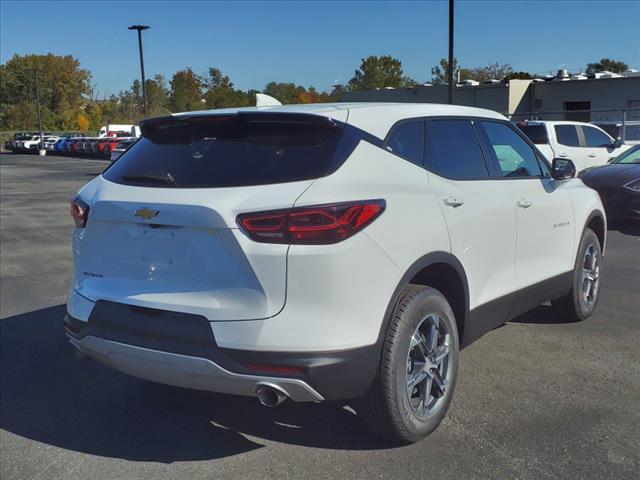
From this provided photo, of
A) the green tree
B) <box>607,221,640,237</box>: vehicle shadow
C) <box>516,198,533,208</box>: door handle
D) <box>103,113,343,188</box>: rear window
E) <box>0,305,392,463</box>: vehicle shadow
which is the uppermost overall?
the green tree

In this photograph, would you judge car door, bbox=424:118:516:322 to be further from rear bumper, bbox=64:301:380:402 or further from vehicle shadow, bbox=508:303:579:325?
vehicle shadow, bbox=508:303:579:325

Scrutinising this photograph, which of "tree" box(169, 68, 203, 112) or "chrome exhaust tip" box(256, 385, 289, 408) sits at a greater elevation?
"tree" box(169, 68, 203, 112)

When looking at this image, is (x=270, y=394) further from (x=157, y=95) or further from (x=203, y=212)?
(x=157, y=95)

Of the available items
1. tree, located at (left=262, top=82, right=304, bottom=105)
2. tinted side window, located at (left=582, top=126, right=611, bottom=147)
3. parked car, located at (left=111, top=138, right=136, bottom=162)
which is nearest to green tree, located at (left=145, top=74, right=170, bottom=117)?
tree, located at (left=262, top=82, right=304, bottom=105)

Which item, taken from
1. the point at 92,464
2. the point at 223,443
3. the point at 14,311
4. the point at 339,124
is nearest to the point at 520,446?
the point at 223,443

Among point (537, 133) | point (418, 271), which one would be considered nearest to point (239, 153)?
point (418, 271)

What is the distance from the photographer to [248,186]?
304cm

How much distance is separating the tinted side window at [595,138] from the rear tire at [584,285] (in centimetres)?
1009

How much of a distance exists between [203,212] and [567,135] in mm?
13297

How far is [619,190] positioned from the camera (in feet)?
33.0

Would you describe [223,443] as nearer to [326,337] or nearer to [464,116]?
[326,337]

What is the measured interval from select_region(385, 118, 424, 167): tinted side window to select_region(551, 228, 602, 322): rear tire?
2211mm

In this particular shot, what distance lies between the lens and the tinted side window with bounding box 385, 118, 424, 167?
350 centimetres

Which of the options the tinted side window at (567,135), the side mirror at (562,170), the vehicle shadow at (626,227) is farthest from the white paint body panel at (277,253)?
the tinted side window at (567,135)
